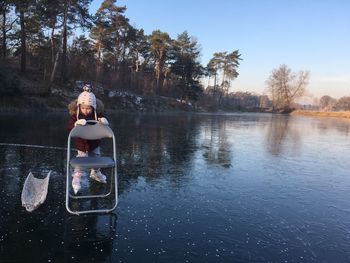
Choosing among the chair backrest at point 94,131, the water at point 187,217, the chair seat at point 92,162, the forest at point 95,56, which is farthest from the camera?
the forest at point 95,56

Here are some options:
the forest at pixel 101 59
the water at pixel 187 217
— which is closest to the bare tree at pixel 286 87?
the forest at pixel 101 59

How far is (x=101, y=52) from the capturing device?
51.1 m

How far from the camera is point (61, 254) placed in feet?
10.5

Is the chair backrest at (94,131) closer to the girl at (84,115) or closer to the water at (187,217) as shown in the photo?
the girl at (84,115)

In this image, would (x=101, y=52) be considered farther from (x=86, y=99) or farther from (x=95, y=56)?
(x=86, y=99)

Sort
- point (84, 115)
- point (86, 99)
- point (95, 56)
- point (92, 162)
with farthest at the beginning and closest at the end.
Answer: point (95, 56) → point (84, 115) → point (86, 99) → point (92, 162)

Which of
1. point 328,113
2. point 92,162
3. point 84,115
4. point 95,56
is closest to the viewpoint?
point 92,162

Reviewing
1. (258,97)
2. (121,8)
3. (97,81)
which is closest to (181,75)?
(121,8)

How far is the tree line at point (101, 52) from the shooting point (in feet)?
101

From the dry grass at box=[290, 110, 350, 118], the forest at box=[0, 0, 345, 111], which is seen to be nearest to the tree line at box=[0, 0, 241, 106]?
the forest at box=[0, 0, 345, 111]

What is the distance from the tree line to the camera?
30.7 metres

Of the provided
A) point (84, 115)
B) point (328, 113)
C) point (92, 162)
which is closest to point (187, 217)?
point (92, 162)

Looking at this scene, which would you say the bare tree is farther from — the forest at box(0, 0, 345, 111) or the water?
the water

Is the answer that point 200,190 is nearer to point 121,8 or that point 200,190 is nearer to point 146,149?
point 146,149
